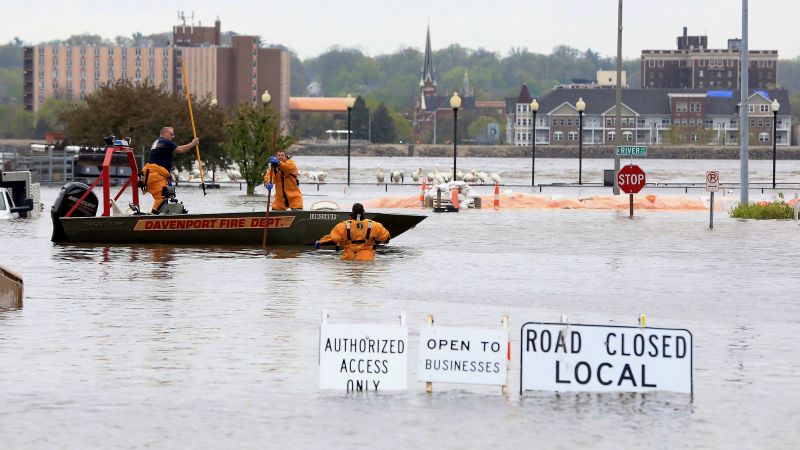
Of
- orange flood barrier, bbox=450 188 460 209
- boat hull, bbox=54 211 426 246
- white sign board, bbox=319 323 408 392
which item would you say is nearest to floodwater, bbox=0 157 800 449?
white sign board, bbox=319 323 408 392

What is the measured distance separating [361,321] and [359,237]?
338 inches

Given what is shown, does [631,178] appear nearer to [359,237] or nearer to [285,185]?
[285,185]

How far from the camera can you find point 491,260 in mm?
27016

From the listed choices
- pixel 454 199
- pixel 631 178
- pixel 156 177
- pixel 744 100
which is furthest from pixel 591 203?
pixel 156 177

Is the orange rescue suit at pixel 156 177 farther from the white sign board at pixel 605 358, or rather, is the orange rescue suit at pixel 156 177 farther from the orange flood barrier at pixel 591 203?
the orange flood barrier at pixel 591 203

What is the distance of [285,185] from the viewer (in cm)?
2823

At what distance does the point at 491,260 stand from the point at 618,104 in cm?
2965

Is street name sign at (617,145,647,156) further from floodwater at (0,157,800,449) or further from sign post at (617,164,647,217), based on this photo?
floodwater at (0,157,800,449)

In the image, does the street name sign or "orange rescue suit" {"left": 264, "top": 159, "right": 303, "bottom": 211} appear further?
the street name sign

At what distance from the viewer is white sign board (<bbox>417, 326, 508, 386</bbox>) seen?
12.4 meters

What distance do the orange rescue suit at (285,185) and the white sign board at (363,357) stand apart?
15.3 metres

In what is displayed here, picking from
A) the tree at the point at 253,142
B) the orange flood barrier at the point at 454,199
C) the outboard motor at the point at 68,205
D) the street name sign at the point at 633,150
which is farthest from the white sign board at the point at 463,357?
the tree at the point at 253,142

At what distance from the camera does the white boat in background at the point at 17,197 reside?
38719mm

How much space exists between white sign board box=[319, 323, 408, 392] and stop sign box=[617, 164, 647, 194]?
89.6 feet
